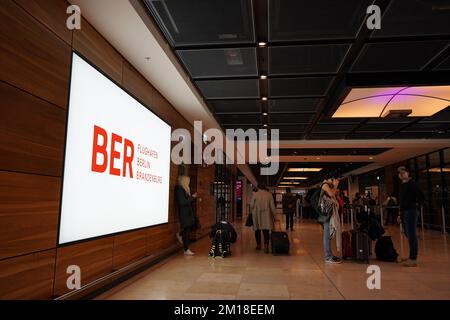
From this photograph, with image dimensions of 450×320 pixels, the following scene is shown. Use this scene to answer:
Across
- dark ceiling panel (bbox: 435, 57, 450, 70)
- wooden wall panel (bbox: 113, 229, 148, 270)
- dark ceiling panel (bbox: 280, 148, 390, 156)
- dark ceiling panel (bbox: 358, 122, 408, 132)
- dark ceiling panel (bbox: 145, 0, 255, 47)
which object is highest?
dark ceiling panel (bbox: 435, 57, 450, 70)

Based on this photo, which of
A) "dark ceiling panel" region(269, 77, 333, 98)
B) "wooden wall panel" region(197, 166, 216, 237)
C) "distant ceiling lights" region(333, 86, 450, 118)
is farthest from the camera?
"wooden wall panel" region(197, 166, 216, 237)

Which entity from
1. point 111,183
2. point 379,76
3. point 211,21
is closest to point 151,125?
point 111,183

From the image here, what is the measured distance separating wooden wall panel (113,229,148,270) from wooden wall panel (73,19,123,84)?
221cm

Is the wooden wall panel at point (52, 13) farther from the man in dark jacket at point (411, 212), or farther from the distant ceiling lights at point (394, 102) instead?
the man in dark jacket at point (411, 212)

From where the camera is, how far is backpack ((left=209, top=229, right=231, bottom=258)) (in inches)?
246

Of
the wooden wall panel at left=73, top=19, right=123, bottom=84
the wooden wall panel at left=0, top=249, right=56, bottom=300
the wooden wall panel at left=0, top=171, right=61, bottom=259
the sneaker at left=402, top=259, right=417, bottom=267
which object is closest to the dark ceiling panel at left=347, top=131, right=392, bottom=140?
the sneaker at left=402, top=259, right=417, bottom=267

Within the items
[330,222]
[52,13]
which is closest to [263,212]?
[330,222]

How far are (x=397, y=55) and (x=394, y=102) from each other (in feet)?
8.08

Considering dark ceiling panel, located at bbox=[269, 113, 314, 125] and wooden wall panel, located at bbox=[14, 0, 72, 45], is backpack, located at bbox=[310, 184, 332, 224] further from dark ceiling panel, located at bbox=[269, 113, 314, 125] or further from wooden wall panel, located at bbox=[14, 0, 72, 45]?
wooden wall panel, located at bbox=[14, 0, 72, 45]

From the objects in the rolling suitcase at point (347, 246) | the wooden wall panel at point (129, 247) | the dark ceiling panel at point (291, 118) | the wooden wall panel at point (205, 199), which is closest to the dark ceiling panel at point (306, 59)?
the dark ceiling panel at point (291, 118)

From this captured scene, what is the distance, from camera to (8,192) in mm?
2475

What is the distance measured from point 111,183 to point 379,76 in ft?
15.7

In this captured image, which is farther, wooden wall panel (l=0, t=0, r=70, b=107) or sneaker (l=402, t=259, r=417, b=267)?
sneaker (l=402, t=259, r=417, b=267)
